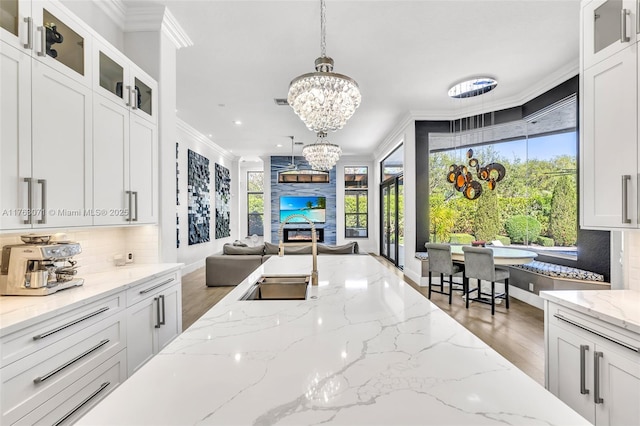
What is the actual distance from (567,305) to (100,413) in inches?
83.6

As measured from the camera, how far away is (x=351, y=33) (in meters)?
2.95

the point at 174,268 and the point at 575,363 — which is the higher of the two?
the point at 174,268

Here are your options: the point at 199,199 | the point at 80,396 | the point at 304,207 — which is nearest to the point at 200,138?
the point at 199,199

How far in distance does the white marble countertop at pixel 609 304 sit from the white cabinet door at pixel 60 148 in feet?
9.59


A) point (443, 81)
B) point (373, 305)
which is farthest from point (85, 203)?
point (443, 81)

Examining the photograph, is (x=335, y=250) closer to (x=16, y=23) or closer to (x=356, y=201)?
(x=16, y=23)

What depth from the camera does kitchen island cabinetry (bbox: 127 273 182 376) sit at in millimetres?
1985

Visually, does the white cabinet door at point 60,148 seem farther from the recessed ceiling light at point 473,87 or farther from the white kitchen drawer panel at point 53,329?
the recessed ceiling light at point 473,87

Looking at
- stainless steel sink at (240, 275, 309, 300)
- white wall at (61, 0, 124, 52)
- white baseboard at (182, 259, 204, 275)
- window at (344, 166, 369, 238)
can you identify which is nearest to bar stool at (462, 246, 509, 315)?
stainless steel sink at (240, 275, 309, 300)

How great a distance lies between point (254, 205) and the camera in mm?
10469

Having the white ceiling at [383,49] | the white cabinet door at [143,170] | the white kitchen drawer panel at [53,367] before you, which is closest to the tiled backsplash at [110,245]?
the white cabinet door at [143,170]

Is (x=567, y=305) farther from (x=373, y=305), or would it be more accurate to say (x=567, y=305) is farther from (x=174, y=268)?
(x=174, y=268)

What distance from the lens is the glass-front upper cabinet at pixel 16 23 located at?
1.43 m

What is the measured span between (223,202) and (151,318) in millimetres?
6612
